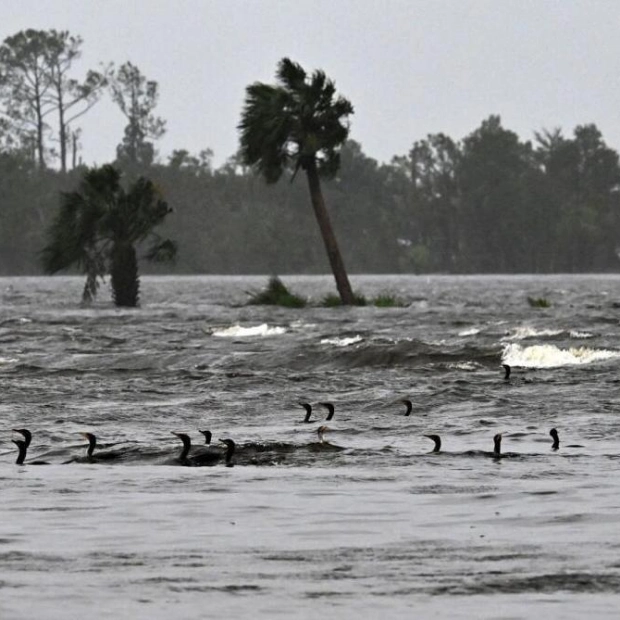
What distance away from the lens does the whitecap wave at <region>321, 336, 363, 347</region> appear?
2830 cm

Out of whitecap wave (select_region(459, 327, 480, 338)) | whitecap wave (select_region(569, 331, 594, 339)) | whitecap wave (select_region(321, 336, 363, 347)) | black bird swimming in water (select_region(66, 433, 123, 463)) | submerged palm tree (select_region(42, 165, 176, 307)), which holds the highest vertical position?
submerged palm tree (select_region(42, 165, 176, 307))

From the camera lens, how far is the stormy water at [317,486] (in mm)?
8031

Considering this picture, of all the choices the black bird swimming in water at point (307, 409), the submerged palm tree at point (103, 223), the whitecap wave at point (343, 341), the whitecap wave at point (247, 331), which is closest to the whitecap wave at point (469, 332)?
the whitecap wave at point (343, 341)

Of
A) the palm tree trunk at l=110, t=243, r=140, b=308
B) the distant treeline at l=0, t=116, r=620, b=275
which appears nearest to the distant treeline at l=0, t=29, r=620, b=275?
the distant treeline at l=0, t=116, r=620, b=275

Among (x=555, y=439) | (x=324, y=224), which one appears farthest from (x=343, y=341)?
(x=324, y=224)

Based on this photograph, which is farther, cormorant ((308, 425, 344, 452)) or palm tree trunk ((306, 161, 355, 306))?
palm tree trunk ((306, 161, 355, 306))

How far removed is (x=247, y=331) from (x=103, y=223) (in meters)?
15.6

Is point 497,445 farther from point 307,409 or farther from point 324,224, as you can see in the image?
point 324,224

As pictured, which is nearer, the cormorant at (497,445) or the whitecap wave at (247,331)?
the cormorant at (497,445)

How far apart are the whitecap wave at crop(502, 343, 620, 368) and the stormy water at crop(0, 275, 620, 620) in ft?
0.16

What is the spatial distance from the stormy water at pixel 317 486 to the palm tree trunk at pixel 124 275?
70.1 feet

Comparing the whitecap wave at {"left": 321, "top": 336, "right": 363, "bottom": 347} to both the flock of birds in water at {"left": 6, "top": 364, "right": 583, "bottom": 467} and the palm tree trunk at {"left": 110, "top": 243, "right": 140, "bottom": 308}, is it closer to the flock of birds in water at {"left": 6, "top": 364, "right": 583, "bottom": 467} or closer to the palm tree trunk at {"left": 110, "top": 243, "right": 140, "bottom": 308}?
the flock of birds in water at {"left": 6, "top": 364, "right": 583, "bottom": 467}

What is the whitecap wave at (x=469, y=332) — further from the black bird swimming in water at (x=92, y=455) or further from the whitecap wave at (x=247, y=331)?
the black bird swimming in water at (x=92, y=455)

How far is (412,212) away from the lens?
523 feet
